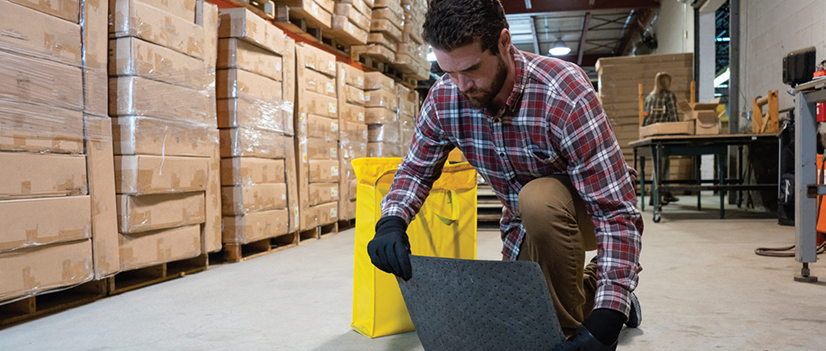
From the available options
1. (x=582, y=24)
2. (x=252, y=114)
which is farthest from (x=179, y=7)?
(x=582, y=24)

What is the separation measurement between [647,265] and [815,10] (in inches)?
152

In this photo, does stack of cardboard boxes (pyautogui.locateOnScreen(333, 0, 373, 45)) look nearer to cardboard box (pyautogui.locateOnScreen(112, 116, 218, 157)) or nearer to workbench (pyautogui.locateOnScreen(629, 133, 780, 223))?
cardboard box (pyautogui.locateOnScreen(112, 116, 218, 157))

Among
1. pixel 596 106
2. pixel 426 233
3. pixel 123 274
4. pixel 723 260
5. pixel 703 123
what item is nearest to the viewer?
pixel 596 106

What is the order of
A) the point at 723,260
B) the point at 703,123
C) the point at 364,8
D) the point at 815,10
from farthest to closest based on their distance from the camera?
the point at 703,123 < the point at 364,8 < the point at 815,10 < the point at 723,260

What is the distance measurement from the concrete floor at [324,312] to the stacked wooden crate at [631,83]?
20.3ft

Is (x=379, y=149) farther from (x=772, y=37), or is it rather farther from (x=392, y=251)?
(x=772, y=37)

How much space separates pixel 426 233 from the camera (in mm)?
1893

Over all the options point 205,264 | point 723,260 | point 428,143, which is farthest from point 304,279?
point 723,260

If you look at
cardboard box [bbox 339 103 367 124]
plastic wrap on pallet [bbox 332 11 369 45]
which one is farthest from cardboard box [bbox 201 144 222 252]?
plastic wrap on pallet [bbox 332 11 369 45]

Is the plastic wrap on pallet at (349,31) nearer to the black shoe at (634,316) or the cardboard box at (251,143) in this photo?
the cardboard box at (251,143)

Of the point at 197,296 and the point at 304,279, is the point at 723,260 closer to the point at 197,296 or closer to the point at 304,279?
the point at 304,279

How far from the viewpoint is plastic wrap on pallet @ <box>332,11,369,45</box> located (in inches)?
195

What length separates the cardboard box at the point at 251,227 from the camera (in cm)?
346

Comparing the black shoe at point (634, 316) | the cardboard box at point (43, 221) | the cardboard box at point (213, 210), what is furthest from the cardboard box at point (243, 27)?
the black shoe at point (634, 316)
